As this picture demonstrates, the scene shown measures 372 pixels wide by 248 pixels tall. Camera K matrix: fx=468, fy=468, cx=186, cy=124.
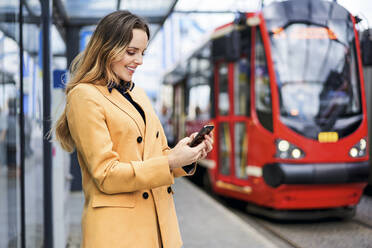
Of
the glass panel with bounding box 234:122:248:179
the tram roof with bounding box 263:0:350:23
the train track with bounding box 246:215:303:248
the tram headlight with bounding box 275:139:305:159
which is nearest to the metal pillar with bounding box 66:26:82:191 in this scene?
the glass panel with bounding box 234:122:248:179

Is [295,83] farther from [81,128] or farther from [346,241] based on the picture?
[81,128]

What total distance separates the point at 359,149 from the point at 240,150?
173 cm

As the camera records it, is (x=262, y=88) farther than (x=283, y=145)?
Yes

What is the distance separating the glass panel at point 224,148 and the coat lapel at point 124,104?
5.73 m

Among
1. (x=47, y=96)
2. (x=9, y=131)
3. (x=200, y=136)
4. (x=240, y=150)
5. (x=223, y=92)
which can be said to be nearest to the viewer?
(x=200, y=136)

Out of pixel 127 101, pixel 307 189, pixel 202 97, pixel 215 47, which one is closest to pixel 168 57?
pixel 202 97

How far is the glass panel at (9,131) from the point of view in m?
3.29

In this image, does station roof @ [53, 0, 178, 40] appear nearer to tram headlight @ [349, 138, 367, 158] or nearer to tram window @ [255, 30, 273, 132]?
tram window @ [255, 30, 273, 132]

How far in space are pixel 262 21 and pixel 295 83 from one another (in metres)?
1.02

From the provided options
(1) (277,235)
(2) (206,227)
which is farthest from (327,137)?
(2) (206,227)

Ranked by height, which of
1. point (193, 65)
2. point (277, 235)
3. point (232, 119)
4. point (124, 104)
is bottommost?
point (277, 235)

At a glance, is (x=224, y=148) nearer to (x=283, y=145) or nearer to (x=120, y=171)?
(x=283, y=145)

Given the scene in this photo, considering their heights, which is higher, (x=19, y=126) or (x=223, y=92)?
(x=223, y=92)

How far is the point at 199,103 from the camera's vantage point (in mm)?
9430
